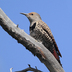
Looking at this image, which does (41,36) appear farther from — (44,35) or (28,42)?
(28,42)

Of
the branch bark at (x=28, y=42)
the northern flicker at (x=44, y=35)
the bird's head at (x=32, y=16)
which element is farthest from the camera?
the bird's head at (x=32, y=16)

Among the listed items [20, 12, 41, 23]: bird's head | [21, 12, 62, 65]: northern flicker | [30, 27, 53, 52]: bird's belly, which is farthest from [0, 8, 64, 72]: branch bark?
[20, 12, 41, 23]: bird's head

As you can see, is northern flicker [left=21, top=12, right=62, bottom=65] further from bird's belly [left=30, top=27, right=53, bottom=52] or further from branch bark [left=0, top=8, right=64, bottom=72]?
branch bark [left=0, top=8, right=64, bottom=72]

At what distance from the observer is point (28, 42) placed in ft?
12.4

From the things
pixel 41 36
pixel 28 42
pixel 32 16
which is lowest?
→ pixel 28 42

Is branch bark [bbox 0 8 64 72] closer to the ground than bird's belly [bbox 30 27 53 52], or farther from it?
closer to the ground

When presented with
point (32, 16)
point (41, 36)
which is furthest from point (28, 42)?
point (32, 16)

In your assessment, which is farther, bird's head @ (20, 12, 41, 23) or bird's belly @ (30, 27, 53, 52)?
bird's head @ (20, 12, 41, 23)

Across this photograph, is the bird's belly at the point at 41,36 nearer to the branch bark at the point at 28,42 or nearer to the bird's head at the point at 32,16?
the bird's head at the point at 32,16

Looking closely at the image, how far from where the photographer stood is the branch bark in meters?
3.66

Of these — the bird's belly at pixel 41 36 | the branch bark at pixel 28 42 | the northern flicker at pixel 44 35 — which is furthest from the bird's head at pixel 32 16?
the branch bark at pixel 28 42

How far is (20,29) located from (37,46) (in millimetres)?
555

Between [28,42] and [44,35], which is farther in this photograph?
[44,35]

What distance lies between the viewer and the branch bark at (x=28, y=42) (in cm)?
366
